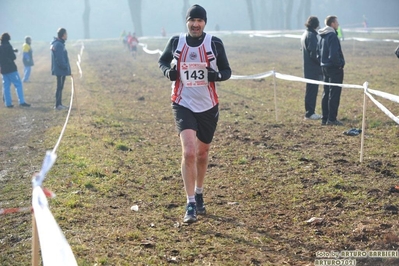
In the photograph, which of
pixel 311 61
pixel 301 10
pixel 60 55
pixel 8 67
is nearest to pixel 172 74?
pixel 311 61

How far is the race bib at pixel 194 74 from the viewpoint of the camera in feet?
19.4

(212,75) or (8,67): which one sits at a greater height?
(212,75)

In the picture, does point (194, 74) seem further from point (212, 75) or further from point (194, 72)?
point (212, 75)

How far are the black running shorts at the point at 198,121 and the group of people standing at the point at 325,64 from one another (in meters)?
5.54

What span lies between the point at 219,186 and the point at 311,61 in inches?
219

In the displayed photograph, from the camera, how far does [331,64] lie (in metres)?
10.9

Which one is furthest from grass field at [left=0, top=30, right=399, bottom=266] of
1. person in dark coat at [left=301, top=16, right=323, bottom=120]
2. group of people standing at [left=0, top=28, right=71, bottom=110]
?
group of people standing at [left=0, top=28, right=71, bottom=110]

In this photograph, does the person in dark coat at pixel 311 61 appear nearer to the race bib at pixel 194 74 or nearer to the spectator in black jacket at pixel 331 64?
the spectator in black jacket at pixel 331 64

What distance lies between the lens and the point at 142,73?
84.9 ft

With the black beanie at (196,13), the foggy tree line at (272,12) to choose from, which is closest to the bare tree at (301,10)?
the foggy tree line at (272,12)

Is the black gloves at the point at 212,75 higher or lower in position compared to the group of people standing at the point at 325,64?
higher

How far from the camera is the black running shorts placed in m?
5.91

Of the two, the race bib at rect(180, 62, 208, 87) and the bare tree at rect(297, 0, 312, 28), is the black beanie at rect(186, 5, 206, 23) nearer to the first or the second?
the race bib at rect(180, 62, 208, 87)

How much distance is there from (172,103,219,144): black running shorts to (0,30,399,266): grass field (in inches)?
36.6
